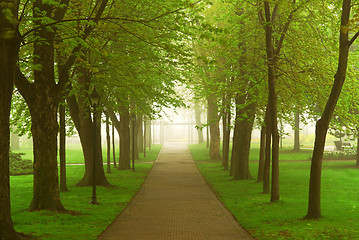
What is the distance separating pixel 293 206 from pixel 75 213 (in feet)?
23.8

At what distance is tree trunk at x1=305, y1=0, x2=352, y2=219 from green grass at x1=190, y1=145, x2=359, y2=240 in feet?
1.91

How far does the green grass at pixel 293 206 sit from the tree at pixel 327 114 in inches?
24.2

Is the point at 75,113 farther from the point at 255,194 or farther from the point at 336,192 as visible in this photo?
the point at 336,192

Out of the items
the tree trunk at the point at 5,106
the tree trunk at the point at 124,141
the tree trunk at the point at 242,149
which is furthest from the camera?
the tree trunk at the point at 124,141

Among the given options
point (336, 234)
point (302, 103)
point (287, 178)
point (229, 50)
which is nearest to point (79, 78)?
point (229, 50)

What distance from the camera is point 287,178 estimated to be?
2356 centimetres

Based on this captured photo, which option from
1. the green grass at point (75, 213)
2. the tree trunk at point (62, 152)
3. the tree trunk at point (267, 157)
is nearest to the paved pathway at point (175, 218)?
the green grass at point (75, 213)

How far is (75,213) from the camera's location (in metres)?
13.0

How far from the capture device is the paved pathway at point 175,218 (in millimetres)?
10281

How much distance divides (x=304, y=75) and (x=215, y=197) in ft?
19.4

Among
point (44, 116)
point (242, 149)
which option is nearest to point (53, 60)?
point (44, 116)

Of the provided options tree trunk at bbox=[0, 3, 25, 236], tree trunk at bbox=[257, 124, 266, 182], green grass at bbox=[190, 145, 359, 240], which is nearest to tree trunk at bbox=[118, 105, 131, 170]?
green grass at bbox=[190, 145, 359, 240]

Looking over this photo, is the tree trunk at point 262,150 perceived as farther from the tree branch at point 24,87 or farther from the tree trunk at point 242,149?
the tree branch at point 24,87

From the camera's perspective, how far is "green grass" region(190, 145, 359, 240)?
34.7 ft
